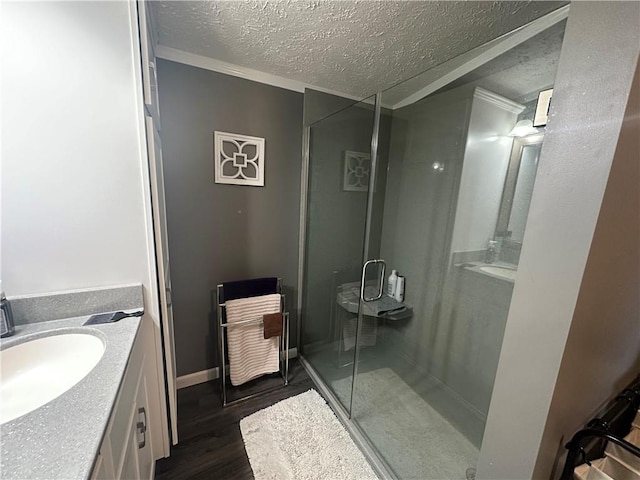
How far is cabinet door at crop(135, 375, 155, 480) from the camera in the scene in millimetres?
993

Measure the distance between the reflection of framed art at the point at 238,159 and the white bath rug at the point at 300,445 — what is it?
1655 millimetres

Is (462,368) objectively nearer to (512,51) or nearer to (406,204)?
(406,204)

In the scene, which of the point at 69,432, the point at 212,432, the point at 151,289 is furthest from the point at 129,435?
the point at 212,432

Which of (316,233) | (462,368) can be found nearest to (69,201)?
(316,233)

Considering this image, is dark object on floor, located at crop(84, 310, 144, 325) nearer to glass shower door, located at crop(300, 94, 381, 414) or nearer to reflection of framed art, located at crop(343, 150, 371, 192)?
glass shower door, located at crop(300, 94, 381, 414)

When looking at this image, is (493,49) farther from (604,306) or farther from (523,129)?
(604,306)

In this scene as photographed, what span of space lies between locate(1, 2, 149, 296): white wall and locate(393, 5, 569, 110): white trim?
171 cm

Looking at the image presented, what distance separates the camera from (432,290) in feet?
6.46

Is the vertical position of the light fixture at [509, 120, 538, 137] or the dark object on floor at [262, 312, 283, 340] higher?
the light fixture at [509, 120, 538, 137]

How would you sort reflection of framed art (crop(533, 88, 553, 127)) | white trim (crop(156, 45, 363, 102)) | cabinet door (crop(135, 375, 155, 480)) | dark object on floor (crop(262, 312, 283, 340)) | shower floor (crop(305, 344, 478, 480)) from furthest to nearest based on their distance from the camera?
dark object on floor (crop(262, 312, 283, 340)) < white trim (crop(156, 45, 363, 102)) < shower floor (crop(305, 344, 478, 480)) < reflection of framed art (crop(533, 88, 553, 127)) < cabinet door (crop(135, 375, 155, 480))

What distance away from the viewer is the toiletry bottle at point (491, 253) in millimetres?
1572

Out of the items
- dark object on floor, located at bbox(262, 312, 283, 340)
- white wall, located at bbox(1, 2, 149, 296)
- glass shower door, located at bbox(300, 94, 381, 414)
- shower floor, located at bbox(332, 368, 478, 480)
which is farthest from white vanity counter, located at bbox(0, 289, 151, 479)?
glass shower door, located at bbox(300, 94, 381, 414)

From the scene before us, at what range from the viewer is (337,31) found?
4.45 feet

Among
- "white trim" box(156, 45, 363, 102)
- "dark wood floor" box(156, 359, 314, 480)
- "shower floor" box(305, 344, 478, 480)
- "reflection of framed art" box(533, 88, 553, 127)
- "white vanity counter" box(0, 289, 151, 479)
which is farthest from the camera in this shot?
"white trim" box(156, 45, 363, 102)
